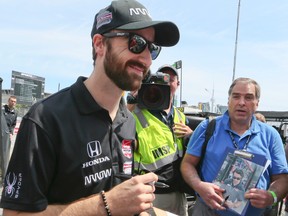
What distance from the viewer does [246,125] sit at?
3010mm

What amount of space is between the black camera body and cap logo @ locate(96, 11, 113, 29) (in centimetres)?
160

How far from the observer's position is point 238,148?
2.86 metres

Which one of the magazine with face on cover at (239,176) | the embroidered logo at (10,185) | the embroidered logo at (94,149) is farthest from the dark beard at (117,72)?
the magazine with face on cover at (239,176)

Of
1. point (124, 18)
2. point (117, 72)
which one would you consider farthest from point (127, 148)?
point (124, 18)

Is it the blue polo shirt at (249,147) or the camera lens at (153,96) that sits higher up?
the camera lens at (153,96)

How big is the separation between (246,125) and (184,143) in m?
0.65

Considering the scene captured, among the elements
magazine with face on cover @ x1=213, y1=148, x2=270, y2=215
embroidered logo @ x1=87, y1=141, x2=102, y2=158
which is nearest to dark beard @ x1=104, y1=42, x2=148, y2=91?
embroidered logo @ x1=87, y1=141, x2=102, y2=158

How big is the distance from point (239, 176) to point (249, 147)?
1.11 feet

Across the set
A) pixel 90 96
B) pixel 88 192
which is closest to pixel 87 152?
pixel 88 192

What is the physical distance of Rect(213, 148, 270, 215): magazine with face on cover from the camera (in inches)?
101

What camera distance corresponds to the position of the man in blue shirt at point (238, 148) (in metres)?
2.76

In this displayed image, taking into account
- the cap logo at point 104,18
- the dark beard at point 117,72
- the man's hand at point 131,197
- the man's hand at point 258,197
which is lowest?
the man's hand at point 258,197

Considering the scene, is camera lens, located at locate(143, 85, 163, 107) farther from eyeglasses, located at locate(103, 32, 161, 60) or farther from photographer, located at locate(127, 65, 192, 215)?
eyeglasses, located at locate(103, 32, 161, 60)

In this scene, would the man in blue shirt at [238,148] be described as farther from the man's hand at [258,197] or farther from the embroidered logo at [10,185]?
the embroidered logo at [10,185]
